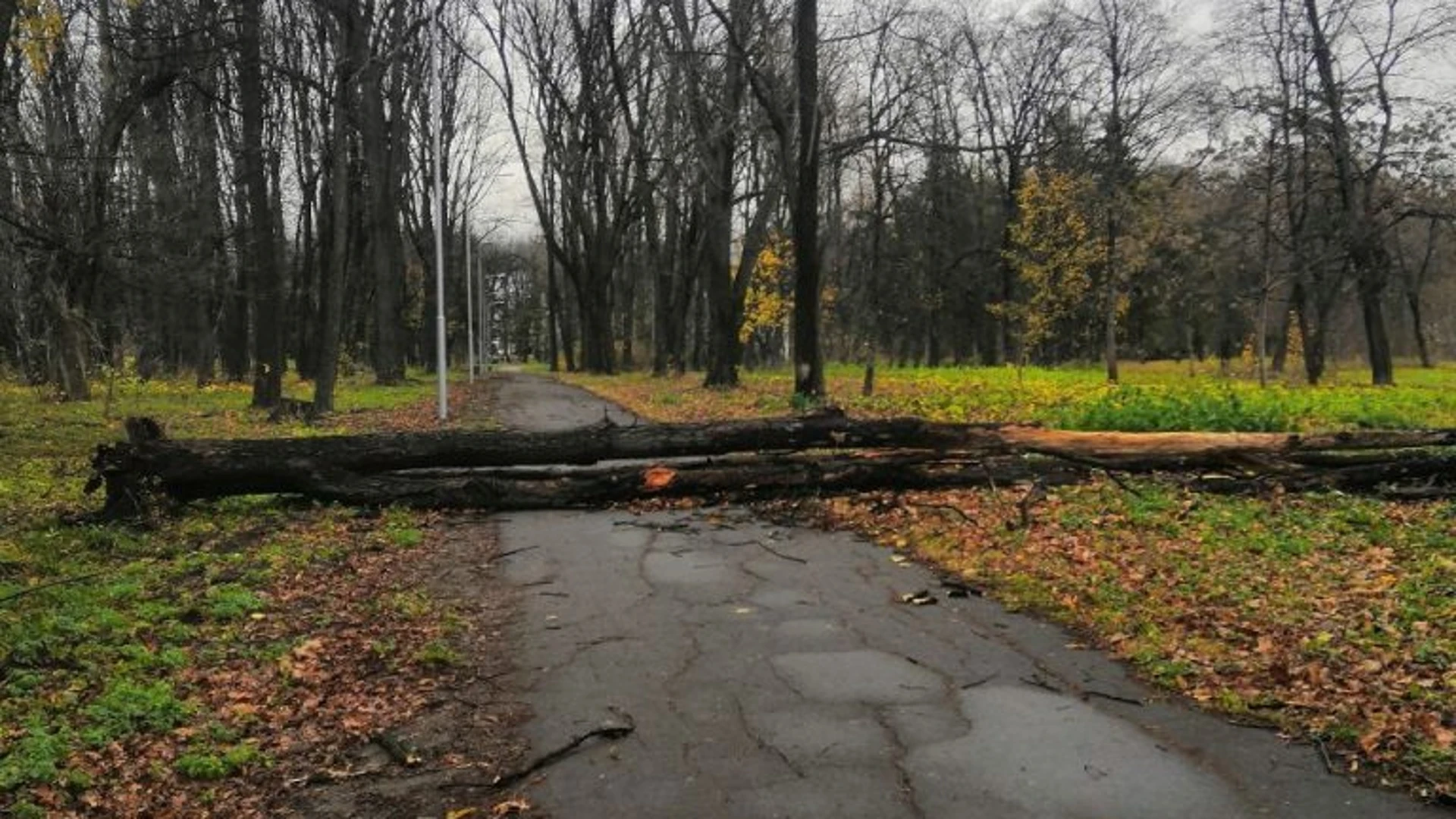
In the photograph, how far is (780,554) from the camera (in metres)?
8.49

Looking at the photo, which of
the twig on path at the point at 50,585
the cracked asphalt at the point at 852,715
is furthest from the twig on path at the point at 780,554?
the twig on path at the point at 50,585

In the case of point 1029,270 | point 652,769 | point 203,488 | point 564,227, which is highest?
point 564,227

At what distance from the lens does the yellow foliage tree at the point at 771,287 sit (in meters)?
46.3

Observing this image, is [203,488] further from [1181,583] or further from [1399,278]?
[1399,278]

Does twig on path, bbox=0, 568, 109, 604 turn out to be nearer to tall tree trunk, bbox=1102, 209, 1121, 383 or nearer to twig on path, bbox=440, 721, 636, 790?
twig on path, bbox=440, 721, 636, 790

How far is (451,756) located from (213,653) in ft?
6.72

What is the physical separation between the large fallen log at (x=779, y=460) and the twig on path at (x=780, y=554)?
64.4 inches

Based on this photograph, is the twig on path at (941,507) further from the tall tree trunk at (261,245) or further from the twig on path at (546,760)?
the tall tree trunk at (261,245)

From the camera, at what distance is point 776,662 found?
5.72 m

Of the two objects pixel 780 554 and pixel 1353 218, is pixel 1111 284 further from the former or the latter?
pixel 780 554

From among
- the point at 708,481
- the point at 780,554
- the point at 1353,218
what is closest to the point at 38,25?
the point at 708,481

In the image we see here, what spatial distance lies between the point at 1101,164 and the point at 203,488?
35.3 metres

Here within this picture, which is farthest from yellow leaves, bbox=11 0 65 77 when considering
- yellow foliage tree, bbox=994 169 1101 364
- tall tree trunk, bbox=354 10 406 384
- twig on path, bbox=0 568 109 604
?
yellow foliage tree, bbox=994 169 1101 364

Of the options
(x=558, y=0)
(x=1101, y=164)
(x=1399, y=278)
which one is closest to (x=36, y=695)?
(x=558, y=0)
